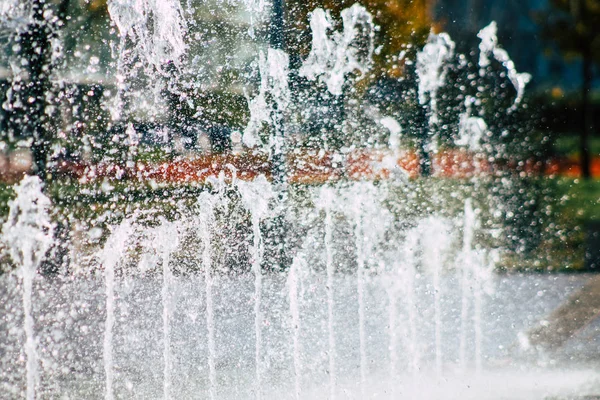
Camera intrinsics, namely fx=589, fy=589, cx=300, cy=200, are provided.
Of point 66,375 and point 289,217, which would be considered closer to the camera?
point 66,375

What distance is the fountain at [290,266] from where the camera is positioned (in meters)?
3.03

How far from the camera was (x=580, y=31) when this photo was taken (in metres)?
8.30

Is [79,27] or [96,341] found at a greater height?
[79,27]

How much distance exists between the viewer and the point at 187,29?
6180mm

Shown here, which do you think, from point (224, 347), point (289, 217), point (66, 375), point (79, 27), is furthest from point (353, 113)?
point (66, 375)

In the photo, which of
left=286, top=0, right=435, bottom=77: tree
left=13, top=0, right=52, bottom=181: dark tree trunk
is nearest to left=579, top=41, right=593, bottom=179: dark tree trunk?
left=286, top=0, right=435, bottom=77: tree

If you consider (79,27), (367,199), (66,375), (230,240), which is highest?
(79,27)

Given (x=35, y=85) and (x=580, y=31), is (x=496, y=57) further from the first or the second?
(x=35, y=85)

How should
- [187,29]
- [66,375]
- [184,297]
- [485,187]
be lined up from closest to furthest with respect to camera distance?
[66,375], [184,297], [187,29], [485,187]

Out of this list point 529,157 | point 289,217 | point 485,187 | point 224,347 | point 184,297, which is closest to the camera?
point 224,347

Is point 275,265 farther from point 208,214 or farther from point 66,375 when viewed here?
point 66,375

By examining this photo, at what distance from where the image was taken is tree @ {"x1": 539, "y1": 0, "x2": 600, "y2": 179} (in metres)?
8.20

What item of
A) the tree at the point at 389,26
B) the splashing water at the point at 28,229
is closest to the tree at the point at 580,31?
the tree at the point at 389,26

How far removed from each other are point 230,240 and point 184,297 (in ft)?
4.69
